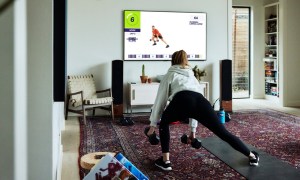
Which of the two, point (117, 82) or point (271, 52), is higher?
point (271, 52)

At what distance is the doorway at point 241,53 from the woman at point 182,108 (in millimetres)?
6033

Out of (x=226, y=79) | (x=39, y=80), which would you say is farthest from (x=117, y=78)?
(x=39, y=80)

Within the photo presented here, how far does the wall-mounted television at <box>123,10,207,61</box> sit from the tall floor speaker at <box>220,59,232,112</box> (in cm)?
48

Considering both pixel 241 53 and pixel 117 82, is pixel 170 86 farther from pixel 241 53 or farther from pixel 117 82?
pixel 241 53

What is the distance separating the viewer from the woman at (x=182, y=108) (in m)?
3.29

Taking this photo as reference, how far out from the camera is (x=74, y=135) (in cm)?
503

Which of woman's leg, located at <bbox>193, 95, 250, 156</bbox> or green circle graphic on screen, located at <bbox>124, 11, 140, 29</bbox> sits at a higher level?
green circle graphic on screen, located at <bbox>124, 11, 140, 29</bbox>

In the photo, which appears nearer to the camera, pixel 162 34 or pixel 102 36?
pixel 102 36

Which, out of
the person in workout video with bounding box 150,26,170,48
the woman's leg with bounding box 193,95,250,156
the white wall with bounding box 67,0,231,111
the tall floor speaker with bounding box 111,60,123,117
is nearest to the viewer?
the woman's leg with bounding box 193,95,250,156

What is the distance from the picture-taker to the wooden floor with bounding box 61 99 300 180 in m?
3.46

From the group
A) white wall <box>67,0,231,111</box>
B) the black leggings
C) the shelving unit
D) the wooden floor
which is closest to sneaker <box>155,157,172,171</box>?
the black leggings

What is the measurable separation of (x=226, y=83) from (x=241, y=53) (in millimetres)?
2675
